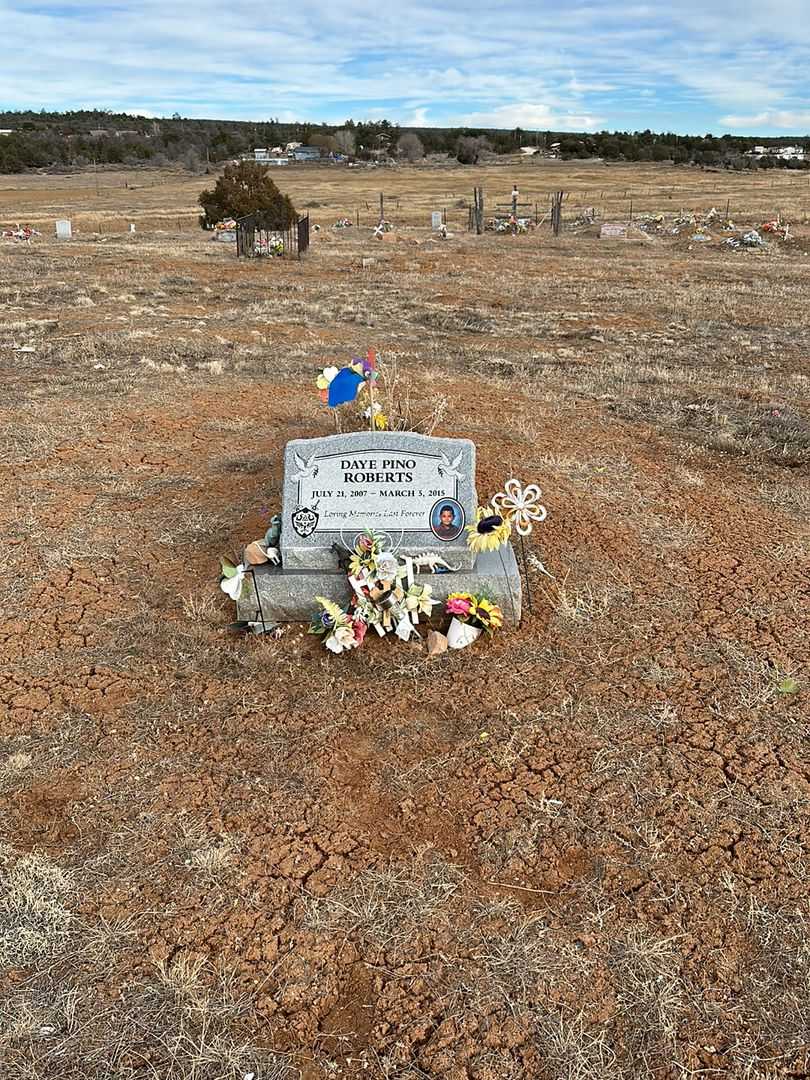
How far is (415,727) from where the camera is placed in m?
4.41

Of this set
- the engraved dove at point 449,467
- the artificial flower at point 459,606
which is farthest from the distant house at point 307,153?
the artificial flower at point 459,606

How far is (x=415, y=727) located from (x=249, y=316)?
1264 cm

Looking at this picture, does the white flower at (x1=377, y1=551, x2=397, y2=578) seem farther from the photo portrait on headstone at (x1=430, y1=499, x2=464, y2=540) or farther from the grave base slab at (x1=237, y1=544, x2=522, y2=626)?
the photo portrait on headstone at (x1=430, y1=499, x2=464, y2=540)

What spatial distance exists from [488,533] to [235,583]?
166 cm

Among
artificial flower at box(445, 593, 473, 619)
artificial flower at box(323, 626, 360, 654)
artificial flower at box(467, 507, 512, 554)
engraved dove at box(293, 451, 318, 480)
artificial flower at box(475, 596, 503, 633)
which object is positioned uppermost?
engraved dove at box(293, 451, 318, 480)

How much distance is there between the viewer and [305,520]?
5.29 m

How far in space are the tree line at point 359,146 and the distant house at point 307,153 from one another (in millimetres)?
1174

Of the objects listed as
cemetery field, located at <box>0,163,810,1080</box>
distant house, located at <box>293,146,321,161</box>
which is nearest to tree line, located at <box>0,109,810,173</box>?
distant house, located at <box>293,146,321,161</box>

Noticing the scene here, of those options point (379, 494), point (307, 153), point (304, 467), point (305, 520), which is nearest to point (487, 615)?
point (379, 494)

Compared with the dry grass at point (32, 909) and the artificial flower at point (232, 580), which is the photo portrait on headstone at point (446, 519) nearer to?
the artificial flower at point (232, 580)

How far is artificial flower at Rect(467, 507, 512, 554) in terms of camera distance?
203 inches

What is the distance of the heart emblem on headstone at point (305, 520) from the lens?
17.3ft

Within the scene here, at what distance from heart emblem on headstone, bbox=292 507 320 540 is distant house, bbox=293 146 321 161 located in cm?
9204

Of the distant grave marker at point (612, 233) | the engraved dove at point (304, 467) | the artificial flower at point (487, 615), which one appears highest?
the distant grave marker at point (612, 233)
